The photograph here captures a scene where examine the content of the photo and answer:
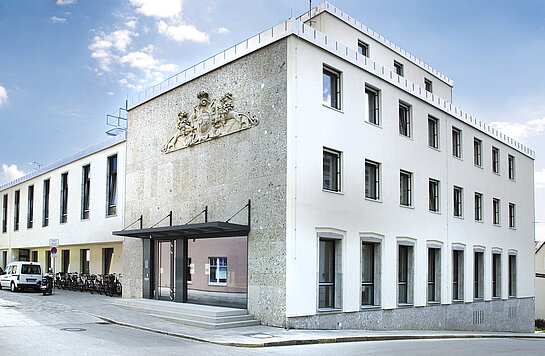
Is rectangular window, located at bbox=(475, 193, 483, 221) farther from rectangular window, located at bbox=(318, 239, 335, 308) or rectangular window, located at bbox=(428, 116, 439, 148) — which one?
rectangular window, located at bbox=(318, 239, 335, 308)

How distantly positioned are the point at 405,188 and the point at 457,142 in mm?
6311

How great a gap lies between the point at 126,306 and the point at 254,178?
8.11 meters

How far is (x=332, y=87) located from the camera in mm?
19766

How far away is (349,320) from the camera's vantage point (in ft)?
62.3

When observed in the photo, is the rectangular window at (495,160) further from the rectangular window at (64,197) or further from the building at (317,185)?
the rectangular window at (64,197)

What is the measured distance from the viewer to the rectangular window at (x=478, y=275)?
28355 mm

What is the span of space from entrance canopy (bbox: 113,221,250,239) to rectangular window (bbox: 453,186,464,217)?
1315cm

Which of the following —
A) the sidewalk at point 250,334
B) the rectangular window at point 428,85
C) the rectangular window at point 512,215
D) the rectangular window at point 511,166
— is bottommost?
the sidewalk at point 250,334

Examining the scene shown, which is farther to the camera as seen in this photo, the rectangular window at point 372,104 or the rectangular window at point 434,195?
the rectangular window at point 434,195

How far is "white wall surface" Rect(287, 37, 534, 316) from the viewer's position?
17.5 metres

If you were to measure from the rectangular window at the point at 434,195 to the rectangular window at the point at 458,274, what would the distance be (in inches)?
113

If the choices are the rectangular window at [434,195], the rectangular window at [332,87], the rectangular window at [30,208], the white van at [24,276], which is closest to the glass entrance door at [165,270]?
the rectangular window at [332,87]

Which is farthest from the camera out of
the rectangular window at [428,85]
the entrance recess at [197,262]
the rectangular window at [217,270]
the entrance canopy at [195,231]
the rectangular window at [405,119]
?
the rectangular window at [428,85]

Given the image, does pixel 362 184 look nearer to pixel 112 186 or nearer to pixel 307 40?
pixel 307 40
